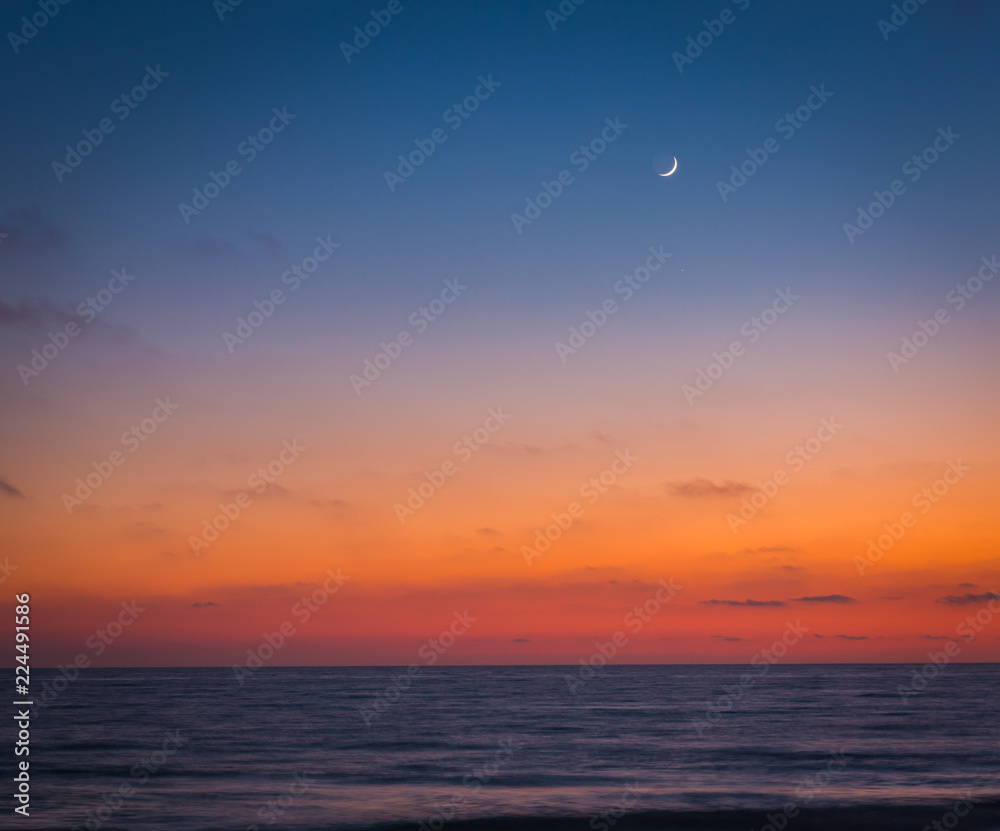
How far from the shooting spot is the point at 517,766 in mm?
34938

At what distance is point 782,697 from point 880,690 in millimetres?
15362

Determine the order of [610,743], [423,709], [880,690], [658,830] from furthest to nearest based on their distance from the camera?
[880,690]
[423,709]
[610,743]
[658,830]

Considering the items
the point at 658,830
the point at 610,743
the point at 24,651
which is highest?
the point at 24,651

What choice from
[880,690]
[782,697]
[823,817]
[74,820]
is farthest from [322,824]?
[880,690]

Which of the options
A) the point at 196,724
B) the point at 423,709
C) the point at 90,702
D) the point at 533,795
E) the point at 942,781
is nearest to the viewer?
the point at 533,795

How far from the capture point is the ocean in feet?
83.5

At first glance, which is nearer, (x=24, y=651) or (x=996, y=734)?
(x=24, y=651)

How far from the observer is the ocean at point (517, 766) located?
25453mm

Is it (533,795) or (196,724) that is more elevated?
(196,724)

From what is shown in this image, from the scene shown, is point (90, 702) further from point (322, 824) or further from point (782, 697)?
point (782, 697)

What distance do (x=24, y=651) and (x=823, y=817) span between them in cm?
2385

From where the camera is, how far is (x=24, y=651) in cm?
2241

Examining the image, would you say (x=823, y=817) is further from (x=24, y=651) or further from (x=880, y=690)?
(x=880, y=690)

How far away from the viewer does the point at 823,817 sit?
82.8 ft
